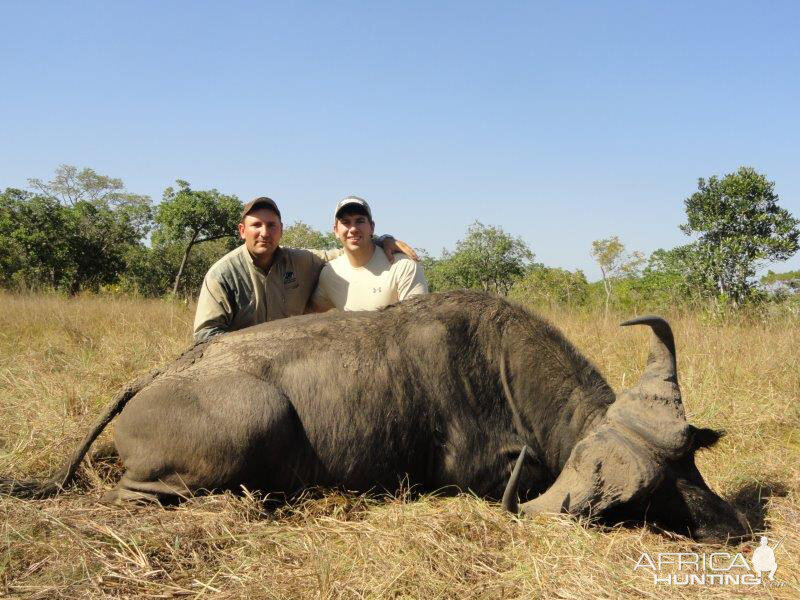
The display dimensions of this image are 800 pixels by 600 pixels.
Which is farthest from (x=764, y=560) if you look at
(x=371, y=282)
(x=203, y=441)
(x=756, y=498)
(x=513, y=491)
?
(x=371, y=282)

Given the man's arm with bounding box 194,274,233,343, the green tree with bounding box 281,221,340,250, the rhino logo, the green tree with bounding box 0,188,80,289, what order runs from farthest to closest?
the green tree with bounding box 281,221,340,250 < the green tree with bounding box 0,188,80,289 < the man's arm with bounding box 194,274,233,343 < the rhino logo

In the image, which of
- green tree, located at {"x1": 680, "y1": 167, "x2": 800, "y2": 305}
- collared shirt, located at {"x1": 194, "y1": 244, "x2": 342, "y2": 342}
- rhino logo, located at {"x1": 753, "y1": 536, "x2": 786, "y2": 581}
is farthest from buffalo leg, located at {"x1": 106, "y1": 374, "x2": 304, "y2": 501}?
green tree, located at {"x1": 680, "y1": 167, "x2": 800, "y2": 305}

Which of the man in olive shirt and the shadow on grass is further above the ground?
the man in olive shirt

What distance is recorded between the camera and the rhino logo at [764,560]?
10.6 feet

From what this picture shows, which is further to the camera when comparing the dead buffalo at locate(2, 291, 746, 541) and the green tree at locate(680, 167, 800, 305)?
the green tree at locate(680, 167, 800, 305)

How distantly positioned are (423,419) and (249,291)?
258cm

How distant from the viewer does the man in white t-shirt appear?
19.3ft

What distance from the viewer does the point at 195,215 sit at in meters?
25.8

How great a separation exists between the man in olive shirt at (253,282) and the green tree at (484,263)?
21283 millimetres

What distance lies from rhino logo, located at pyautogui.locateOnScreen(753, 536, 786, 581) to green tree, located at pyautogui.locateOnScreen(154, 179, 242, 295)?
974 inches

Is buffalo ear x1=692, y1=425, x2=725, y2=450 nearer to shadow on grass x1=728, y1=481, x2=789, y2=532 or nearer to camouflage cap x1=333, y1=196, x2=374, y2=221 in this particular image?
shadow on grass x1=728, y1=481, x2=789, y2=532

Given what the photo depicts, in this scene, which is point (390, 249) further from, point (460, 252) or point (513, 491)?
point (460, 252)

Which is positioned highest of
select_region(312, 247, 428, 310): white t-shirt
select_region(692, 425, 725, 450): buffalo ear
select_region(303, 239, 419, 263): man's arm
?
select_region(303, 239, 419, 263): man's arm

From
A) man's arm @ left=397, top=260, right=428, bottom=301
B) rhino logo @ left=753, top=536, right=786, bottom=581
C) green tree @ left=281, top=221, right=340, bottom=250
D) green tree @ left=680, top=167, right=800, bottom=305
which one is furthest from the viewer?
green tree @ left=281, top=221, right=340, bottom=250
